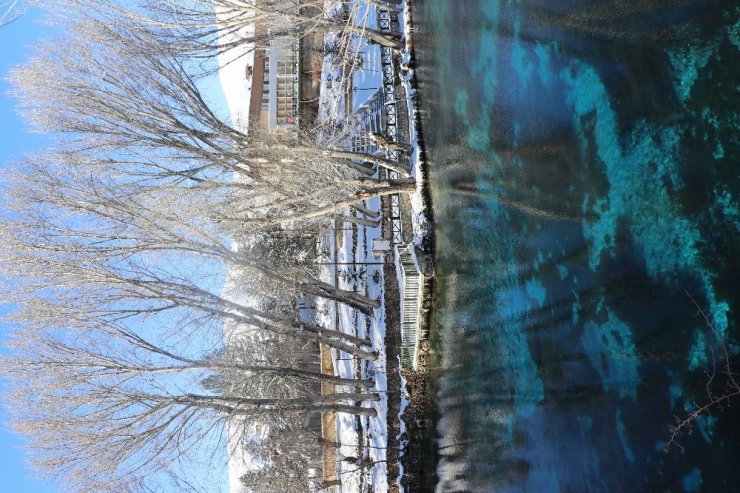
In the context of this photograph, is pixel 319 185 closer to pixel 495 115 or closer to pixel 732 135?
pixel 495 115

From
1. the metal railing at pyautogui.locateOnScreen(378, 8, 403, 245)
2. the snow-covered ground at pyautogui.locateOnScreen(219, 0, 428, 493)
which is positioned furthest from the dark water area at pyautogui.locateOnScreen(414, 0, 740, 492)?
the snow-covered ground at pyautogui.locateOnScreen(219, 0, 428, 493)

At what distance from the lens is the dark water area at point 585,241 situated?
23.4 ft

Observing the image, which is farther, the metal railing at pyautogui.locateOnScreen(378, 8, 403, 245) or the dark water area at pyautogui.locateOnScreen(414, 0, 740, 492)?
the metal railing at pyautogui.locateOnScreen(378, 8, 403, 245)

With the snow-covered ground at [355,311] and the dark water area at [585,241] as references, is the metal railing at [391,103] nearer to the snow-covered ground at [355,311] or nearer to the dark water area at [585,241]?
the snow-covered ground at [355,311]

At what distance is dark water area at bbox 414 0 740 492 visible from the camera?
23.4 feet

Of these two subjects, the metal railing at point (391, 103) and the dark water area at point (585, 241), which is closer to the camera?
the dark water area at point (585, 241)

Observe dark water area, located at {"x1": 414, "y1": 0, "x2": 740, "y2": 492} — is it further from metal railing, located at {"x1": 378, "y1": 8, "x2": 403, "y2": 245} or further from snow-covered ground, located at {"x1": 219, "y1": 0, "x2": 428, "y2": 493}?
snow-covered ground, located at {"x1": 219, "y1": 0, "x2": 428, "y2": 493}

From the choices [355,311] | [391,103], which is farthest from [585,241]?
[355,311]

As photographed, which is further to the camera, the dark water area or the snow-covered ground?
the snow-covered ground

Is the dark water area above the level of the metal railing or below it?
below

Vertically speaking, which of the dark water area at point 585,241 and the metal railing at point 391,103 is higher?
the metal railing at point 391,103

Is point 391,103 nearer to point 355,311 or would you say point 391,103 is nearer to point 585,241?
point 355,311

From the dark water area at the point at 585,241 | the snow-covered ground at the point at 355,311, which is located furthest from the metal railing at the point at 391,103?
A: the dark water area at the point at 585,241

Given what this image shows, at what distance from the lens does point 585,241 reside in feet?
29.2
